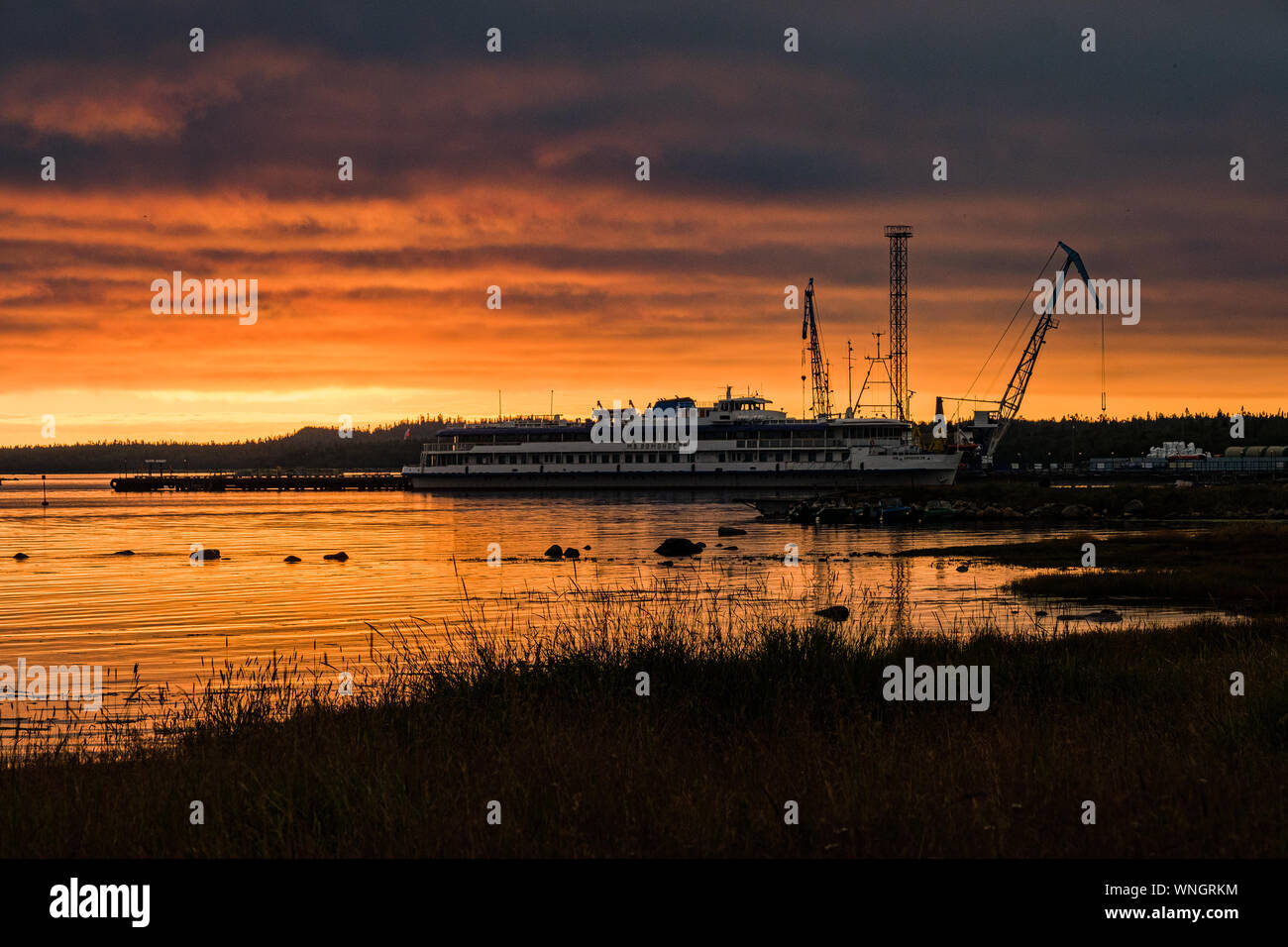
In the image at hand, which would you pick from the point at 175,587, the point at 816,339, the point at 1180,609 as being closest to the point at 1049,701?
the point at 1180,609

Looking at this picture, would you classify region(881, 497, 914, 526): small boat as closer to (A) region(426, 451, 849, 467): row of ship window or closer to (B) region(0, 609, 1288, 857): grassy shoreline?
(B) region(0, 609, 1288, 857): grassy shoreline

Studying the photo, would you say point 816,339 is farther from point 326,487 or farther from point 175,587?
point 175,587

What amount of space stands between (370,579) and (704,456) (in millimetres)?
97262

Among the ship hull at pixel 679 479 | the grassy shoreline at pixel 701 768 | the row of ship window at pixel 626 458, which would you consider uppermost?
the row of ship window at pixel 626 458

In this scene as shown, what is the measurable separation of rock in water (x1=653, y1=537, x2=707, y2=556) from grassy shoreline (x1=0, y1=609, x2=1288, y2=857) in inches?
1282

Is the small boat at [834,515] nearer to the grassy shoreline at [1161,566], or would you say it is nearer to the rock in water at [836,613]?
the grassy shoreline at [1161,566]

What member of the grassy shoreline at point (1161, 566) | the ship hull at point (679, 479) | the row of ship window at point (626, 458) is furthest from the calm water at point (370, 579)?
the row of ship window at point (626, 458)

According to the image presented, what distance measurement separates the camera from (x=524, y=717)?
11.4 meters

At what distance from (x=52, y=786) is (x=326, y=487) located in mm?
156695

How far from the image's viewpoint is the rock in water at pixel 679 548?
4753 centimetres

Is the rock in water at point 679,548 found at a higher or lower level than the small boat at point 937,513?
lower

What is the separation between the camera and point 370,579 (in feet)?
132

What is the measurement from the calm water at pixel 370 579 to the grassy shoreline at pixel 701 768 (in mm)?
7989

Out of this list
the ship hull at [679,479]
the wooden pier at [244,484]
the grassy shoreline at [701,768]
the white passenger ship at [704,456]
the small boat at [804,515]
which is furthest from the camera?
the wooden pier at [244,484]
